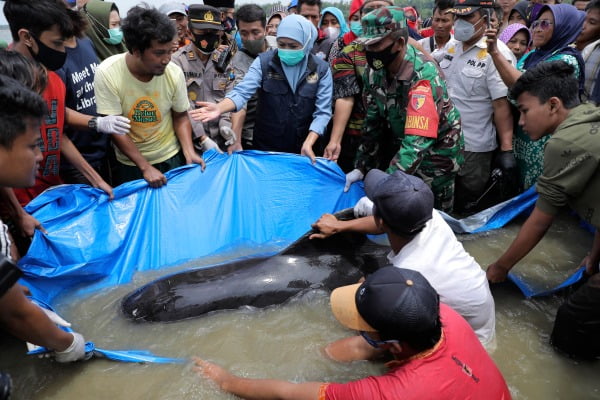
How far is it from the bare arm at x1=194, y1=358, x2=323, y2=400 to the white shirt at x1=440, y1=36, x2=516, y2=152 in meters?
3.02

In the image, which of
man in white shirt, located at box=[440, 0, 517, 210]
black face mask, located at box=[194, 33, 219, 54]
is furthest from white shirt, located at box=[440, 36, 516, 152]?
black face mask, located at box=[194, 33, 219, 54]

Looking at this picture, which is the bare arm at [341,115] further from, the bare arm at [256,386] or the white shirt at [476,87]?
the bare arm at [256,386]

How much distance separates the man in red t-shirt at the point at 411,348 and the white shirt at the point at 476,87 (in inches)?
103

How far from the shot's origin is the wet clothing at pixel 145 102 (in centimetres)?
288

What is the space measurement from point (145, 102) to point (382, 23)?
1.76 m

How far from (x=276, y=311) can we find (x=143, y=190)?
53.1 inches

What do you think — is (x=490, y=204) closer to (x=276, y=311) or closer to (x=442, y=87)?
(x=442, y=87)

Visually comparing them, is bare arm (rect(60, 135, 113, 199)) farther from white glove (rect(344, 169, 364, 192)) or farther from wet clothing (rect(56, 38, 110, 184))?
white glove (rect(344, 169, 364, 192))

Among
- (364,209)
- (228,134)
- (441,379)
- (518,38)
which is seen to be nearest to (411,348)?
(441,379)

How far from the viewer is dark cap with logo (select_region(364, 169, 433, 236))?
6.48ft

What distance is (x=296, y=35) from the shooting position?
334 cm

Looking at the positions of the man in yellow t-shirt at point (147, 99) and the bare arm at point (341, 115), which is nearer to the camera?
the man in yellow t-shirt at point (147, 99)

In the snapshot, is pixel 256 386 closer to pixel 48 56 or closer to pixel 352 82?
pixel 48 56

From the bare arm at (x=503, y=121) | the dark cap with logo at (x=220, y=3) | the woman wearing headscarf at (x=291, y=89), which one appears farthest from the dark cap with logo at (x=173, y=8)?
the bare arm at (x=503, y=121)
